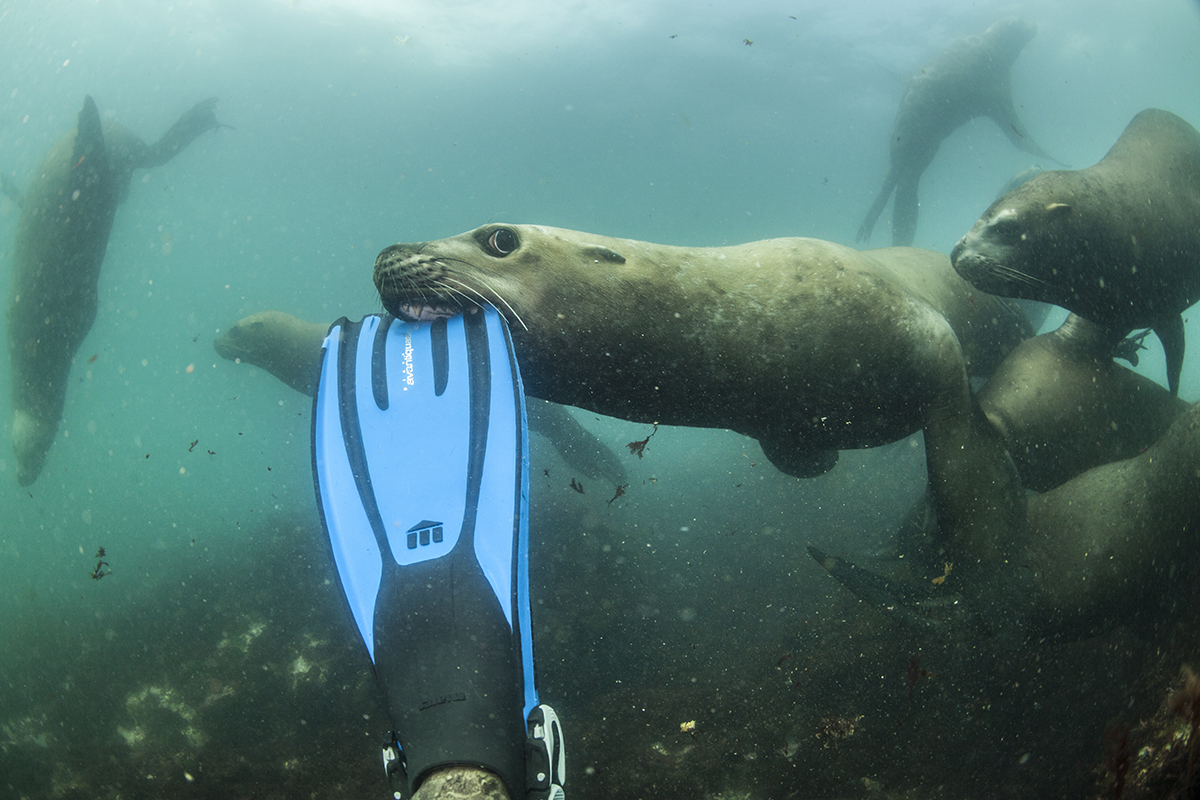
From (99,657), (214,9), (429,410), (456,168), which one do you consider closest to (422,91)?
(214,9)

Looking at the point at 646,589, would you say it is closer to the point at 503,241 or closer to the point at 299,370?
the point at 503,241

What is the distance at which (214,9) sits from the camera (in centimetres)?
2459

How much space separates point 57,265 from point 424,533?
8.18m

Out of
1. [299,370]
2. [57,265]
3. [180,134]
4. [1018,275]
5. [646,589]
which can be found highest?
[180,134]

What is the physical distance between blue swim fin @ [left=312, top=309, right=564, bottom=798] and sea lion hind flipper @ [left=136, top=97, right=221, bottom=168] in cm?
911

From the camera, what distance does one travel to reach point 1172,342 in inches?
132

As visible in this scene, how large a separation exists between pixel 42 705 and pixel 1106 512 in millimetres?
7883

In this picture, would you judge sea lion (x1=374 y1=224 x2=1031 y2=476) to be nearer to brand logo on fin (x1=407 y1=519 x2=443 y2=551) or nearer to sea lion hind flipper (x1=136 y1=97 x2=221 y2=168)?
brand logo on fin (x1=407 y1=519 x2=443 y2=551)

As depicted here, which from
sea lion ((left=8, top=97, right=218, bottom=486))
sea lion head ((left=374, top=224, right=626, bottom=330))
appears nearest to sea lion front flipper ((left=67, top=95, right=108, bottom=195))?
sea lion ((left=8, top=97, right=218, bottom=486))

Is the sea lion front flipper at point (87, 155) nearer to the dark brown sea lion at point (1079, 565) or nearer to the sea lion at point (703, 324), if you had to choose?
the sea lion at point (703, 324)

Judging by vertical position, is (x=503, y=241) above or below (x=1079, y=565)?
above

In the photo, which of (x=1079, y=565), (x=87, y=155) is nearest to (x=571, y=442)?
(x=1079, y=565)

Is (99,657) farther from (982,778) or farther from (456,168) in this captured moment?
(456,168)

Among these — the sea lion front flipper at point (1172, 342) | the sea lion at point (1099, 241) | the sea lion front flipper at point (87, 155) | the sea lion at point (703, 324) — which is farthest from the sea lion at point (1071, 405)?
the sea lion front flipper at point (87, 155)
